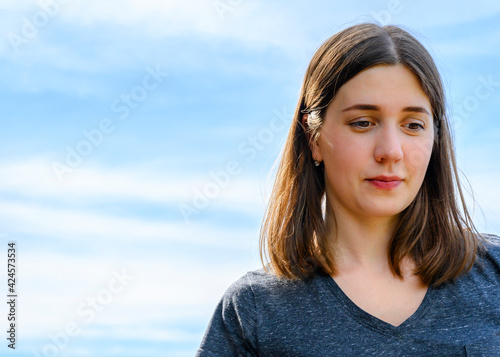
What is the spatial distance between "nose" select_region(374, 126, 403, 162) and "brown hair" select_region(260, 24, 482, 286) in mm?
243

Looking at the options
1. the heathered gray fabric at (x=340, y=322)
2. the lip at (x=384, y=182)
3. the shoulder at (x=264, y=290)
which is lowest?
the heathered gray fabric at (x=340, y=322)

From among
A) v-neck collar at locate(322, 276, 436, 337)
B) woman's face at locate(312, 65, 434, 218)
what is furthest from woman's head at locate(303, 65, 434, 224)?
v-neck collar at locate(322, 276, 436, 337)

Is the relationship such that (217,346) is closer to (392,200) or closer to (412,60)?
(392,200)

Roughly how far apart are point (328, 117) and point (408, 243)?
1.87 feet

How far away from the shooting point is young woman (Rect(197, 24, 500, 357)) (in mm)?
2271

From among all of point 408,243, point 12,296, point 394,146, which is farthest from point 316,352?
point 12,296

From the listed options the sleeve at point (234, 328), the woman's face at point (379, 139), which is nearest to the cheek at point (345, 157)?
the woman's face at point (379, 139)

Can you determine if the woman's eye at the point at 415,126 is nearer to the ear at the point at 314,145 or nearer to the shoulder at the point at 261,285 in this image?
the ear at the point at 314,145

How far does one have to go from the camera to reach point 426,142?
2338mm

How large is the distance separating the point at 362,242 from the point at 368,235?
0.03 metres

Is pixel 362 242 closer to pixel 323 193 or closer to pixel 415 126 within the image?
pixel 323 193

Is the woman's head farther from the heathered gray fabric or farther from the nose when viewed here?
the heathered gray fabric

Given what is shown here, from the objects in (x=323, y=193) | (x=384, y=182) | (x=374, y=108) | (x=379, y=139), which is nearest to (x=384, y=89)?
(x=374, y=108)

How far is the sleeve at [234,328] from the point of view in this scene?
2.39m
